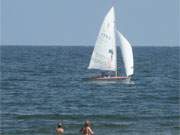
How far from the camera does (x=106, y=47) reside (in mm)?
94750

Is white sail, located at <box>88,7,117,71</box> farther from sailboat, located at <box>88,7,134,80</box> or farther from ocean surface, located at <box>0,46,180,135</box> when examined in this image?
ocean surface, located at <box>0,46,180,135</box>

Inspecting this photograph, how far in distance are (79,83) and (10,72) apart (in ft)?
79.7

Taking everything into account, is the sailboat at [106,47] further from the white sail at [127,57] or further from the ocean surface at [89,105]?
the ocean surface at [89,105]

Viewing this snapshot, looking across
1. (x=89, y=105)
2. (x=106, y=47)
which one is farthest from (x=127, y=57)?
(x=89, y=105)

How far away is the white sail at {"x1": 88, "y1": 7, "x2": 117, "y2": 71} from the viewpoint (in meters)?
94.7

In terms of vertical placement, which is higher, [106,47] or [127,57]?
[106,47]

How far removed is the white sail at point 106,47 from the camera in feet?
311

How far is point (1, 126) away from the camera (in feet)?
197

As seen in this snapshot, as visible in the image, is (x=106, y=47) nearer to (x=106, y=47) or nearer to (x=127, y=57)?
(x=106, y=47)

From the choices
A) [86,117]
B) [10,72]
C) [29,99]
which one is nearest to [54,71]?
[10,72]

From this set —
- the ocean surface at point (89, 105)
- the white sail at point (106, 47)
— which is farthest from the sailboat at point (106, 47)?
the ocean surface at point (89, 105)

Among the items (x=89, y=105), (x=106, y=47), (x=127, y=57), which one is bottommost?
(x=89, y=105)

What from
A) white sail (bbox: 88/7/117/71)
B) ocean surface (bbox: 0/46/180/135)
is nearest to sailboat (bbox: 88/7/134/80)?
white sail (bbox: 88/7/117/71)

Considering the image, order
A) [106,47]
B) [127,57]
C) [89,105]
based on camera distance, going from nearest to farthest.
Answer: [89,105]
[127,57]
[106,47]
